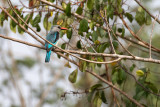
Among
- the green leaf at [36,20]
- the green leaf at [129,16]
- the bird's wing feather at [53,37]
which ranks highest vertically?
the green leaf at [129,16]

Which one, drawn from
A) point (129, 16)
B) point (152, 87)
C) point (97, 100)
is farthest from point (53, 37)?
point (152, 87)

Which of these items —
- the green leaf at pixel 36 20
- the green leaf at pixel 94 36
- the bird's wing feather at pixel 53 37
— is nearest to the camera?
the green leaf at pixel 94 36

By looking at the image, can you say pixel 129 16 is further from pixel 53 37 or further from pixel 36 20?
pixel 53 37

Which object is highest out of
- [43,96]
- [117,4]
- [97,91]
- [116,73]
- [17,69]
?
[117,4]

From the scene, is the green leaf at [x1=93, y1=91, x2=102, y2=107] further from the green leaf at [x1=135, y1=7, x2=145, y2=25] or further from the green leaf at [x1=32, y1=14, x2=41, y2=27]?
the green leaf at [x1=32, y1=14, x2=41, y2=27]

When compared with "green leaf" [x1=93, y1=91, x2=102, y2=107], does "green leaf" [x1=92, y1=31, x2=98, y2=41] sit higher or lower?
higher

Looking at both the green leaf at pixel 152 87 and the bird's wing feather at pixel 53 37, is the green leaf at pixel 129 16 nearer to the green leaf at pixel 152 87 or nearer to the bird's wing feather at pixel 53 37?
the green leaf at pixel 152 87

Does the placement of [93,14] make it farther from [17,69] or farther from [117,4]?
[17,69]

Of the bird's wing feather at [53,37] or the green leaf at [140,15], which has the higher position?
the green leaf at [140,15]

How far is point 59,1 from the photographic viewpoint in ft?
16.0

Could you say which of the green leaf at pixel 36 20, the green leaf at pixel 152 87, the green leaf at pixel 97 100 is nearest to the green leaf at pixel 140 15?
the green leaf at pixel 152 87

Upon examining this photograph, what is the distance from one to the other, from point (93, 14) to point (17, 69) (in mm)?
11774

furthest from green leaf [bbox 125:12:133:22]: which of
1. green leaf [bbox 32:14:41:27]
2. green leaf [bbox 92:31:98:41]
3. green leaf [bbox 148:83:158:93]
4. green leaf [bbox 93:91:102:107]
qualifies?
green leaf [bbox 32:14:41:27]

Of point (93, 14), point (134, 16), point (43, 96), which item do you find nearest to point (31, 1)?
point (93, 14)
